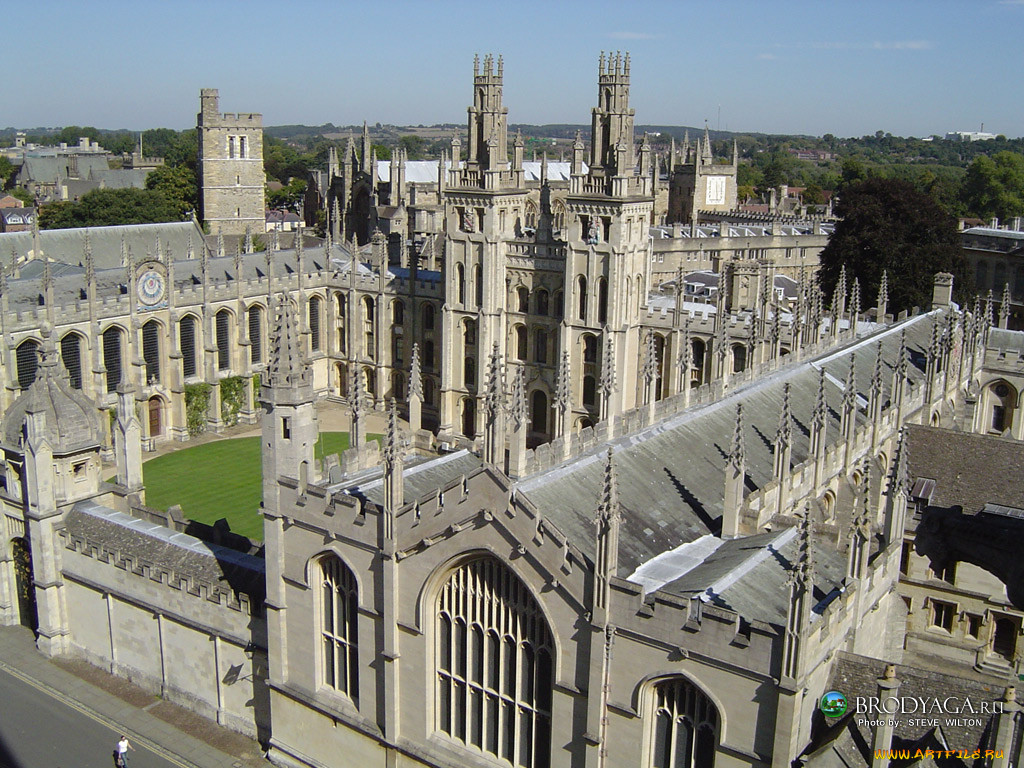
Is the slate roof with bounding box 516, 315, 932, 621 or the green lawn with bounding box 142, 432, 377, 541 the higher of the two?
the slate roof with bounding box 516, 315, 932, 621

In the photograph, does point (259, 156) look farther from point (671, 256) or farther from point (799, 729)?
point (799, 729)

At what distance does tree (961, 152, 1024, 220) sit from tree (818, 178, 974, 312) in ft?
165

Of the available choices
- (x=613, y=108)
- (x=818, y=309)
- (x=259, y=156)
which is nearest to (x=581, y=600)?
(x=818, y=309)

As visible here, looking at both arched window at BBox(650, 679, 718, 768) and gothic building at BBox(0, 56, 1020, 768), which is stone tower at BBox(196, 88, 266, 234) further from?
arched window at BBox(650, 679, 718, 768)

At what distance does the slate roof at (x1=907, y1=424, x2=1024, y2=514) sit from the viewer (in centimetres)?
2631

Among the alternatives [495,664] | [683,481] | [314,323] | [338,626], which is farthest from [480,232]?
[495,664]

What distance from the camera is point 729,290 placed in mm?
44875

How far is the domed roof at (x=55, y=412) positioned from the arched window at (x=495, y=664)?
39.9 feet

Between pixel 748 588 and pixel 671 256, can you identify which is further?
pixel 671 256

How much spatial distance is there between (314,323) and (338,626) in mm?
33142

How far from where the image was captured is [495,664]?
18.0m

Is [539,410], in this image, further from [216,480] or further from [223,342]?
[223,342]

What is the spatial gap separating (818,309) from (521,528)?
77.6 feet

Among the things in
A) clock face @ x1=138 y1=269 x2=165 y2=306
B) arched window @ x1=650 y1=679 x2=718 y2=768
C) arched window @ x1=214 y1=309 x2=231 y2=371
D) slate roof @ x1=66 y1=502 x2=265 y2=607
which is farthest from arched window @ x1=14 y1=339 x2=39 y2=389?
arched window @ x1=650 y1=679 x2=718 y2=768
